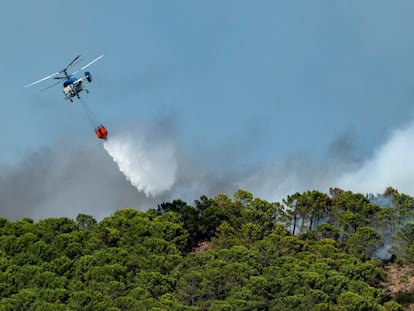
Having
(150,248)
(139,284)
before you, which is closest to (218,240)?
(150,248)

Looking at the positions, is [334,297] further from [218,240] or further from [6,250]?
[6,250]

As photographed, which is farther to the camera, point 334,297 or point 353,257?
point 353,257

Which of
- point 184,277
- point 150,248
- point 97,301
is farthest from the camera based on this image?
point 150,248

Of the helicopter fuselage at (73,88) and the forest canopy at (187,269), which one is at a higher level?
the helicopter fuselage at (73,88)

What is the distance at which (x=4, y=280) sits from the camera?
173625 mm

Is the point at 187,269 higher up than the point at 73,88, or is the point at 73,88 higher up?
the point at 73,88

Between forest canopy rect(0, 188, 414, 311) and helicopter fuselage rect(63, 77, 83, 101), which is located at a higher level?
helicopter fuselage rect(63, 77, 83, 101)

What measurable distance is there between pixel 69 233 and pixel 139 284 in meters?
30.4

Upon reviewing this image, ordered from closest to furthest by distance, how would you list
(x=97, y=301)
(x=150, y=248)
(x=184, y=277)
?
(x=97, y=301), (x=184, y=277), (x=150, y=248)

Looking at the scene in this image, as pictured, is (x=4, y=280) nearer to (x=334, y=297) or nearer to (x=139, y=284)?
(x=139, y=284)

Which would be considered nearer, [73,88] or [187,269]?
[73,88]

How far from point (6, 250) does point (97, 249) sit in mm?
14541

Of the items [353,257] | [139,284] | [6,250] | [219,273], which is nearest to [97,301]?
[139,284]

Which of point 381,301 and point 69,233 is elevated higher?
point 69,233
